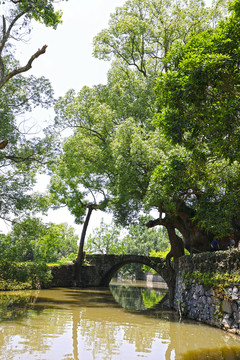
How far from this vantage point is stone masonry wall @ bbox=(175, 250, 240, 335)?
8594 millimetres

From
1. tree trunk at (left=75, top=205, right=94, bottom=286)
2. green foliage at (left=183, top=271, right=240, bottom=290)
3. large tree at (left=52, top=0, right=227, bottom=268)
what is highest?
large tree at (left=52, top=0, right=227, bottom=268)

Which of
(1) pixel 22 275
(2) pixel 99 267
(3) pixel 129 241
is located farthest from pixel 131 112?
(3) pixel 129 241

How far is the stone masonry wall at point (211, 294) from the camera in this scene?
8594 millimetres

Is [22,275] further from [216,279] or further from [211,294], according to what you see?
[216,279]

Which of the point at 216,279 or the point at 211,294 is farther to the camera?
the point at 211,294

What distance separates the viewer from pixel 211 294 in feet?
32.6

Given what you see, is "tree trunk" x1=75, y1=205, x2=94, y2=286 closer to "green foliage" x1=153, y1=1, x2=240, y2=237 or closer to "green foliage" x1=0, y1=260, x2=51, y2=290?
"green foliage" x1=0, y1=260, x2=51, y2=290

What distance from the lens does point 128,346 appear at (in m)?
6.65

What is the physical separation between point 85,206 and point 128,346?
703 inches

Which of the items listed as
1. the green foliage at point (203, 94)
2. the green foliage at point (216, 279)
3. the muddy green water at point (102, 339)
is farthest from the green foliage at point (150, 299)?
the green foliage at point (203, 94)

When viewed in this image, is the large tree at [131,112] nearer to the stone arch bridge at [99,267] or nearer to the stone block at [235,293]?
the stone block at [235,293]

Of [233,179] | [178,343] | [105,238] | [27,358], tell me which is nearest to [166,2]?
[233,179]

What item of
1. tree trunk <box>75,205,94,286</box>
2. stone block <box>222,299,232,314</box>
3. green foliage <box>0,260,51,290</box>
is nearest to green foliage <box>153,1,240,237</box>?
stone block <box>222,299,232,314</box>

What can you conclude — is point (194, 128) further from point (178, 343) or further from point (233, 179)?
point (178, 343)
